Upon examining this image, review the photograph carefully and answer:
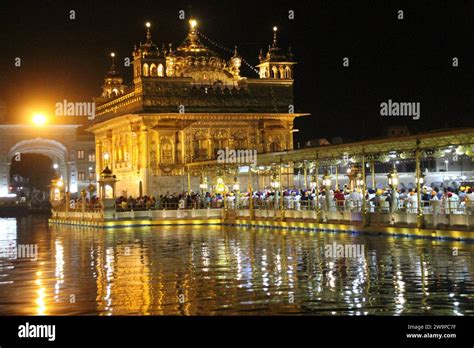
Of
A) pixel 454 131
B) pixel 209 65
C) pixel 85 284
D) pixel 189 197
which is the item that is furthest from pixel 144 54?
pixel 85 284

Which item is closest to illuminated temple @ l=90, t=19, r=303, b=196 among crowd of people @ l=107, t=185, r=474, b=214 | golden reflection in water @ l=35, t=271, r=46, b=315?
crowd of people @ l=107, t=185, r=474, b=214

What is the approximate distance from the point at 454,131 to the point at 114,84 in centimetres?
4874

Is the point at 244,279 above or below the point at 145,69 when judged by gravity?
below

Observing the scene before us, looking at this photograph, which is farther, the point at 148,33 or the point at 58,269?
the point at 148,33

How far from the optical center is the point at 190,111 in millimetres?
56219

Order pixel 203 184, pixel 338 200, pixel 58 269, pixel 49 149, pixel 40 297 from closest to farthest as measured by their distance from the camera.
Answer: pixel 40 297 < pixel 58 269 < pixel 338 200 < pixel 203 184 < pixel 49 149

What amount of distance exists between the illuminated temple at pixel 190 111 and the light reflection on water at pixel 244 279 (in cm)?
Answer: 2495

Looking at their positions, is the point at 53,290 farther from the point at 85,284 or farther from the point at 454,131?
the point at 454,131

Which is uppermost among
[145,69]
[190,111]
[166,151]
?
[145,69]

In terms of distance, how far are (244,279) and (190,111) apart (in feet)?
122

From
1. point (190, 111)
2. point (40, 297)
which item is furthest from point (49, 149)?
point (40, 297)

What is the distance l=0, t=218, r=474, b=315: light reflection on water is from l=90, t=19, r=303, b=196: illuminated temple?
24954mm

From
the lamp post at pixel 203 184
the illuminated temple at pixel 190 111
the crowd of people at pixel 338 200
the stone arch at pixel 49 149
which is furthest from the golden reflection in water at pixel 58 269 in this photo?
the stone arch at pixel 49 149

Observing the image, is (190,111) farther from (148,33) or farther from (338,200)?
(338,200)
